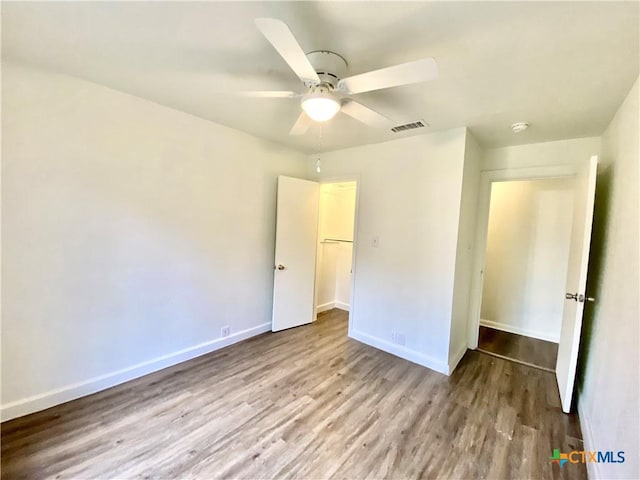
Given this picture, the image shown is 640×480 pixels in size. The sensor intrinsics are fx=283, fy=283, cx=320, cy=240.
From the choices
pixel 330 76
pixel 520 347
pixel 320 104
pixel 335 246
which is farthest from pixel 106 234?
pixel 520 347

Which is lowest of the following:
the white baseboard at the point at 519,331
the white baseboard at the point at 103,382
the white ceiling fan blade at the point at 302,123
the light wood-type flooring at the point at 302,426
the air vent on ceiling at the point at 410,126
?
the light wood-type flooring at the point at 302,426

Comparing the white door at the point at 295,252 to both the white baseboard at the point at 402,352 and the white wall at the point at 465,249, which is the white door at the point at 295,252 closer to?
the white baseboard at the point at 402,352

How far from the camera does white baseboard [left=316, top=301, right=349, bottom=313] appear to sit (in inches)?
183

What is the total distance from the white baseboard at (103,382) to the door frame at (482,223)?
285 cm

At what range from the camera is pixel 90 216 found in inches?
86.3

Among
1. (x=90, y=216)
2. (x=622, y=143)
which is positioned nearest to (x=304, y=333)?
(x=90, y=216)

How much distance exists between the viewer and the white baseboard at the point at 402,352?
2872 millimetres

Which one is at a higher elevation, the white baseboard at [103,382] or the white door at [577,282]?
the white door at [577,282]

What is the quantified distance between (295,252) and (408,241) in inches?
58.2

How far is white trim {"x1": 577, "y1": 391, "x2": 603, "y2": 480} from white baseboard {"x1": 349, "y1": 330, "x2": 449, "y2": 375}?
98cm

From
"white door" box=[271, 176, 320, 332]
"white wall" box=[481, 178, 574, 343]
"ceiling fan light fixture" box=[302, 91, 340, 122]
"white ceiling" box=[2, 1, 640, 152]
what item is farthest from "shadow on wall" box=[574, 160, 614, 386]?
"white door" box=[271, 176, 320, 332]

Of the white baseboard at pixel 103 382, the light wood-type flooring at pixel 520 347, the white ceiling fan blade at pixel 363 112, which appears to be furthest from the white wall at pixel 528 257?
the white baseboard at pixel 103 382

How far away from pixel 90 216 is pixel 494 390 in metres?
3.72

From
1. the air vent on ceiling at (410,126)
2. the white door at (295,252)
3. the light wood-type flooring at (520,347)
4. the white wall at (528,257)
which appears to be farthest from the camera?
the white wall at (528,257)
